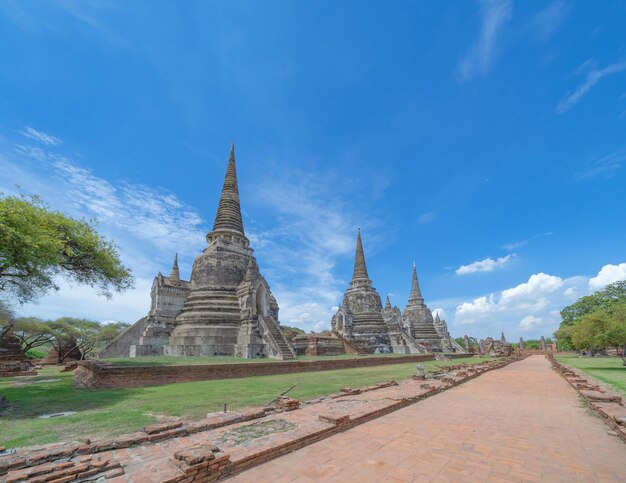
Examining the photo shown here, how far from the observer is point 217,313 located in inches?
855

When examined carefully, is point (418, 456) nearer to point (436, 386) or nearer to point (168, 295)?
point (436, 386)

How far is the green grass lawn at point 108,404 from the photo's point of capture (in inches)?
228

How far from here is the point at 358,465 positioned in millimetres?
4559

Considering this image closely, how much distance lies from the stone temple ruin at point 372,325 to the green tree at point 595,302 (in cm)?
1971

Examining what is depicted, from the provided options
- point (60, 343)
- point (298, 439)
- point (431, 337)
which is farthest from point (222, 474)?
point (431, 337)

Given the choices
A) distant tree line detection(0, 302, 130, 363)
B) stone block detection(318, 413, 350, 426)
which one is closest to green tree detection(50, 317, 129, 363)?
distant tree line detection(0, 302, 130, 363)

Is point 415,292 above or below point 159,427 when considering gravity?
above

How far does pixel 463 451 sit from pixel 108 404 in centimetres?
827

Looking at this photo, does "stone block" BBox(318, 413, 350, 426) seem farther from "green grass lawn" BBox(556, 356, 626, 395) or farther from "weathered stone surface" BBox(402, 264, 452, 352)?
"weathered stone surface" BBox(402, 264, 452, 352)

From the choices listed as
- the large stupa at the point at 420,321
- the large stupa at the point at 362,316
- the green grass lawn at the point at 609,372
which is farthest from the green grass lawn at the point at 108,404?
the large stupa at the point at 420,321

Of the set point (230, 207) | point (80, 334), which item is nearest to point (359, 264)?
point (230, 207)

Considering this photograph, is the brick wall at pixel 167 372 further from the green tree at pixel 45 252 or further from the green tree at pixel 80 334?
the green tree at pixel 80 334

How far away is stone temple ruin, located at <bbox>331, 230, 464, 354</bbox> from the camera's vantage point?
115 feet

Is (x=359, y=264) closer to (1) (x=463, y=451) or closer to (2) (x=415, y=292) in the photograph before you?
(2) (x=415, y=292)
